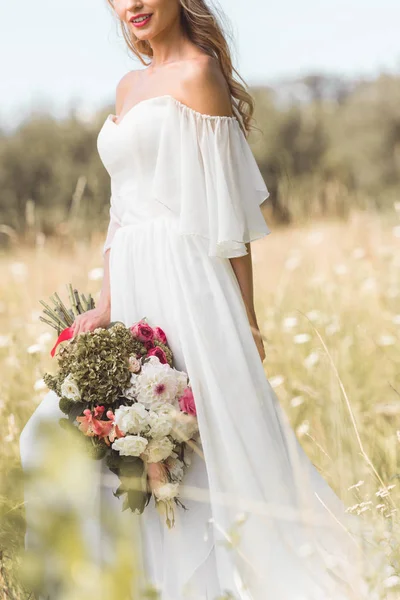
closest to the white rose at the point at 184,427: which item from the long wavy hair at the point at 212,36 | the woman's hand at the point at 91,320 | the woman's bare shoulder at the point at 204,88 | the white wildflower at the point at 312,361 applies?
the woman's hand at the point at 91,320

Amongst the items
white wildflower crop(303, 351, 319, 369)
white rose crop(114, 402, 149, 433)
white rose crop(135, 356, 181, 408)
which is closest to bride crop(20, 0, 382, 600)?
white rose crop(135, 356, 181, 408)

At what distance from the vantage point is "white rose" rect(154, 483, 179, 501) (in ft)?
7.36

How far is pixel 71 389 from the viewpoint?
87.1 inches

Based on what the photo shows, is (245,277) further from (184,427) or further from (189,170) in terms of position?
(184,427)

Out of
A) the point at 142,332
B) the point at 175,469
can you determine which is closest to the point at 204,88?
the point at 142,332

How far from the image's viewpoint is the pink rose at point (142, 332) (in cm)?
238

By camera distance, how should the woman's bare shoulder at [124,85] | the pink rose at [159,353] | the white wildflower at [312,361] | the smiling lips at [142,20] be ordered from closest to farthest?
the pink rose at [159,353]
the smiling lips at [142,20]
the woman's bare shoulder at [124,85]
the white wildflower at [312,361]

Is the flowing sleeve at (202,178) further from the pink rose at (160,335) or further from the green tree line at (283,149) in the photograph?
the green tree line at (283,149)

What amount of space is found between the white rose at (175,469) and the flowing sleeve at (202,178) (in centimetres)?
63

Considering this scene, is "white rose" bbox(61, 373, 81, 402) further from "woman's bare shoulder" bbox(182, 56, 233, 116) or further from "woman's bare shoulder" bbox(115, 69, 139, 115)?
"woman's bare shoulder" bbox(115, 69, 139, 115)

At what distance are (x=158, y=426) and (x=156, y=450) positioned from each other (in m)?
0.07

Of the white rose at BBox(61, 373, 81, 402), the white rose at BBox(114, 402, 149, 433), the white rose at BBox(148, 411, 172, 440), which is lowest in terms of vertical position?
the white rose at BBox(148, 411, 172, 440)

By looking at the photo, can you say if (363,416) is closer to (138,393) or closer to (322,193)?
(138,393)

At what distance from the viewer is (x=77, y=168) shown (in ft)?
63.3
